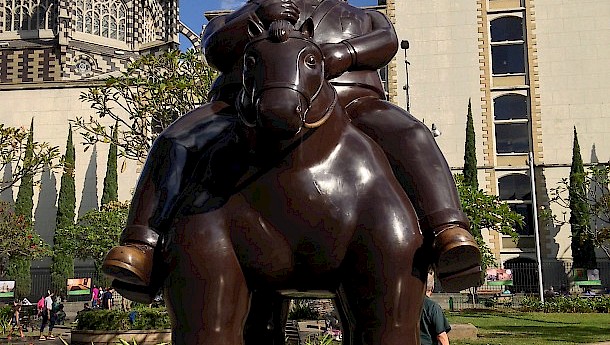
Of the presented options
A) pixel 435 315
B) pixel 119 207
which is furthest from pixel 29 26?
pixel 435 315

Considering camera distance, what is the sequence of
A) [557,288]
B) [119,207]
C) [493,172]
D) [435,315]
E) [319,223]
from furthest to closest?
[493,172], [557,288], [119,207], [435,315], [319,223]

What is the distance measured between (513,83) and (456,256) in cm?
3930

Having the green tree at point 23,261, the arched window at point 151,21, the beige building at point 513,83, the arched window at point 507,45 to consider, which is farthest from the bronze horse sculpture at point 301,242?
the arched window at point 151,21

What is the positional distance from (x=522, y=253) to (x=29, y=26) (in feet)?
125

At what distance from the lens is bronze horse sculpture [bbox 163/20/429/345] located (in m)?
2.28

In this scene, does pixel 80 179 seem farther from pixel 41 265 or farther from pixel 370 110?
pixel 370 110

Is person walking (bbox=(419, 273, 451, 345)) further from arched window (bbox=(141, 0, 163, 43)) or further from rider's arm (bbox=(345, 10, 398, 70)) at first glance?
arched window (bbox=(141, 0, 163, 43))

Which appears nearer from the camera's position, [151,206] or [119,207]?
[151,206]

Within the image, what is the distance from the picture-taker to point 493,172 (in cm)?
3831

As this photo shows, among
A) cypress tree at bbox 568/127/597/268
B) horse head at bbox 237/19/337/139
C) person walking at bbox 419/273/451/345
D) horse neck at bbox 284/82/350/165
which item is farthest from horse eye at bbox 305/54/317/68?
cypress tree at bbox 568/127/597/268

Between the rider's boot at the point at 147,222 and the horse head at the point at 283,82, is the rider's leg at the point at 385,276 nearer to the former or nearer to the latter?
the horse head at the point at 283,82

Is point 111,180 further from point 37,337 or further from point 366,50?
point 366,50

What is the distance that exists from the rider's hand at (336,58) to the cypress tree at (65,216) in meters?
35.1

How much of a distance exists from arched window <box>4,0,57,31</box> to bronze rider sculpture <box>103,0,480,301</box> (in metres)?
50.4
